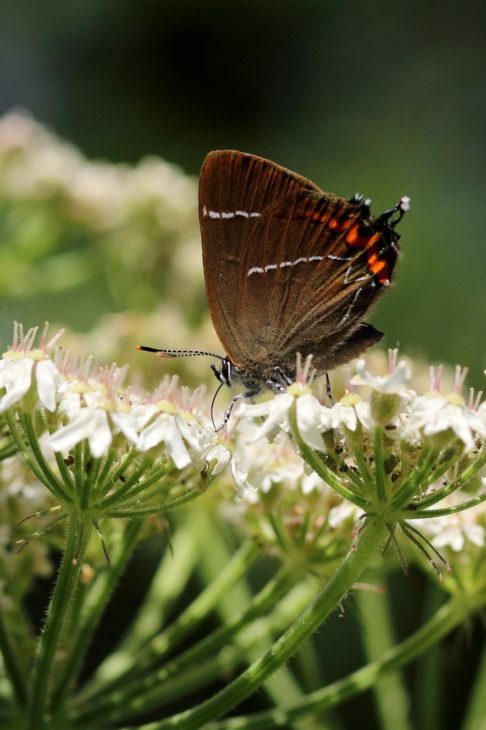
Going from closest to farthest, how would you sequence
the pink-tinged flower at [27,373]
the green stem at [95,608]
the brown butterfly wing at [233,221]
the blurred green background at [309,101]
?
the pink-tinged flower at [27,373], the green stem at [95,608], the brown butterfly wing at [233,221], the blurred green background at [309,101]

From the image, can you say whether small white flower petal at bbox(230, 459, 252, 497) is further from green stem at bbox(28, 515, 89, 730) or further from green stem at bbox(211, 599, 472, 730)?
green stem at bbox(211, 599, 472, 730)

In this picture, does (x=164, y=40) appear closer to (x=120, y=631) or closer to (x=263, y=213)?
(x=120, y=631)

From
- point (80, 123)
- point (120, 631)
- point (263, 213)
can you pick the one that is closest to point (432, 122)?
point (80, 123)

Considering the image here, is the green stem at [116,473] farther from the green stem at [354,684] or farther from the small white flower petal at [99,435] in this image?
the green stem at [354,684]

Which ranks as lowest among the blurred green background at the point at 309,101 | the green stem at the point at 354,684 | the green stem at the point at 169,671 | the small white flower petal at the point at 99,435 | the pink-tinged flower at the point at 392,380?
the green stem at the point at 354,684

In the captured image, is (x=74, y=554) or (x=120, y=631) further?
(x=120, y=631)

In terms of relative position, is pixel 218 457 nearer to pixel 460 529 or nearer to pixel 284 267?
pixel 460 529

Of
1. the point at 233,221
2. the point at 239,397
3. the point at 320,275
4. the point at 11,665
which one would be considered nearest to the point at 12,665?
the point at 11,665

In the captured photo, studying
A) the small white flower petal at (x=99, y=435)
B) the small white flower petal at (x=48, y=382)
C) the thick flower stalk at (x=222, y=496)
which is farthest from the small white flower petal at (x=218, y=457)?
the small white flower petal at (x=48, y=382)
